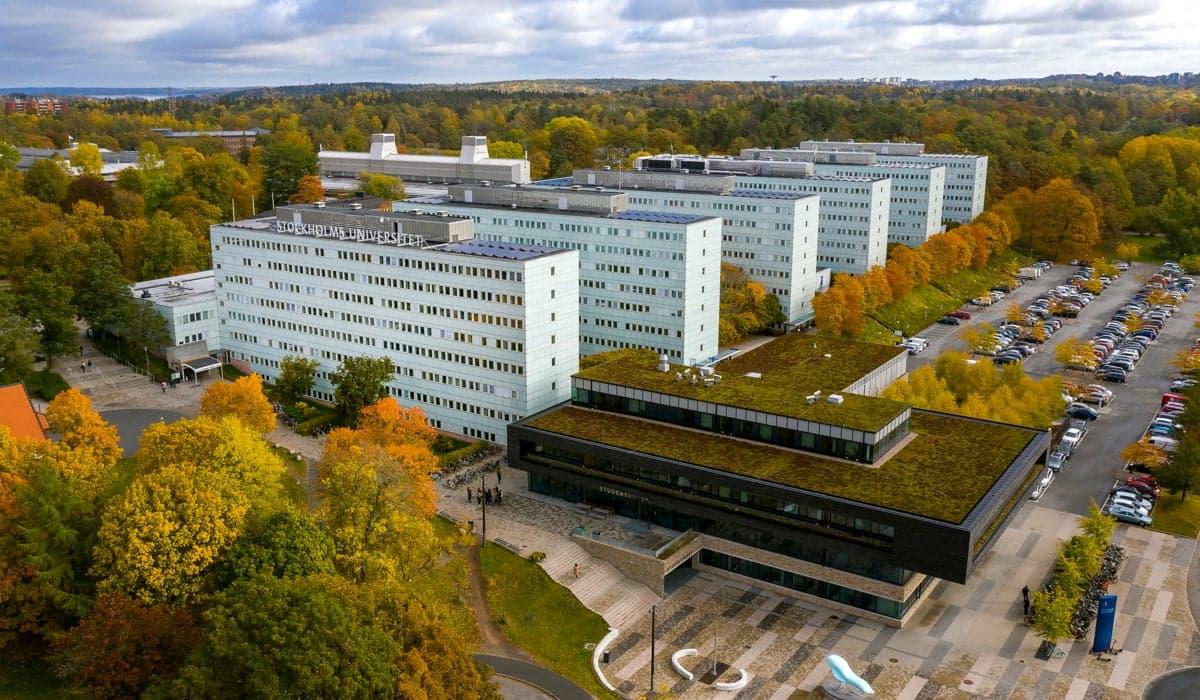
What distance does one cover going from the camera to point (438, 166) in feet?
553

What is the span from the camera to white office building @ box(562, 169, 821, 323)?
11175 cm

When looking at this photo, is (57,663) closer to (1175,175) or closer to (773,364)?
(773,364)

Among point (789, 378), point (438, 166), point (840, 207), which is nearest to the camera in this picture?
point (789, 378)

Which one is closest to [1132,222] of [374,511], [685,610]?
[685,610]

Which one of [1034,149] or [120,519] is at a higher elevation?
[1034,149]

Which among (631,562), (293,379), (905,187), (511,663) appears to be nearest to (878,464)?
(631,562)

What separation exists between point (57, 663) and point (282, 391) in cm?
4119

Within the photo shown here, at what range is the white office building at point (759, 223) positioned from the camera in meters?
112

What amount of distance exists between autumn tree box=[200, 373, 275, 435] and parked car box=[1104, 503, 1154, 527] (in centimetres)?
6182

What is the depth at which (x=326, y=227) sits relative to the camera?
285 ft

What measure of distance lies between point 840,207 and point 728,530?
78.9 meters

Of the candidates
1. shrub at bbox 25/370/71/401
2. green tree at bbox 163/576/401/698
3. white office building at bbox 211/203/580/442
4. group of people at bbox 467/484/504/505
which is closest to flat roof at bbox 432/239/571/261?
white office building at bbox 211/203/580/442

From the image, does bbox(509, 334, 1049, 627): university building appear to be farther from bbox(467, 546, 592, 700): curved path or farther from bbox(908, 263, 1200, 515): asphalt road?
bbox(908, 263, 1200, 515): asphalt road

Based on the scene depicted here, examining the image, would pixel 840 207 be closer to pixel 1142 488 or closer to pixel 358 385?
pixel 1142 488
